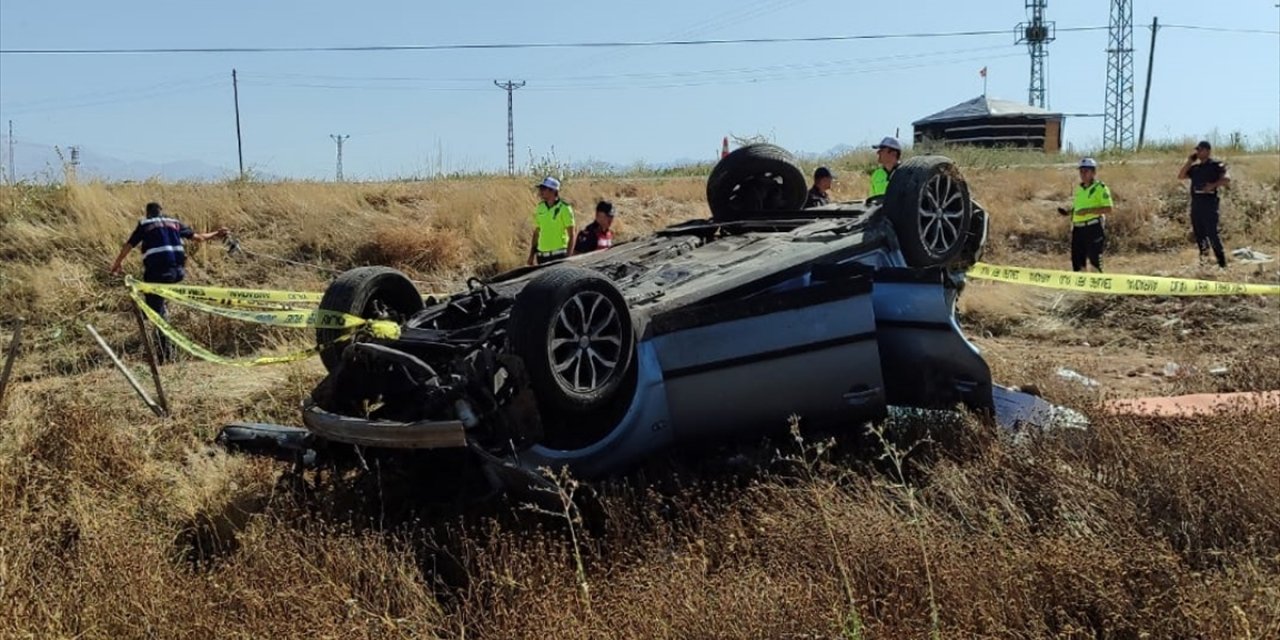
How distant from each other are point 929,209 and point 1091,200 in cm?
714

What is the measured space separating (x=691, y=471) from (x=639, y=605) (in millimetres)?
1311

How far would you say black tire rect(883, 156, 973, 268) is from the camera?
5281 millimetres

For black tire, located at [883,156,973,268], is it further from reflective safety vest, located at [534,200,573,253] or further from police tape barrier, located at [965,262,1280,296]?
reflective safety vest, located at [534,200,573,253]

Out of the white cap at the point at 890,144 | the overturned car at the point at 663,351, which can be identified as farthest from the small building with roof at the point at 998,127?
the overturned car at the point at 663,351

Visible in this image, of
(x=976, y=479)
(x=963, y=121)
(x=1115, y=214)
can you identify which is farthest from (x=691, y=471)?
(x=963, y=121)

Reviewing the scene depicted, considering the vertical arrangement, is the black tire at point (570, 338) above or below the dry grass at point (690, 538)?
above

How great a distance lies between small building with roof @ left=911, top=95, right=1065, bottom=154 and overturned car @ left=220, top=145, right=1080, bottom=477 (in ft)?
109

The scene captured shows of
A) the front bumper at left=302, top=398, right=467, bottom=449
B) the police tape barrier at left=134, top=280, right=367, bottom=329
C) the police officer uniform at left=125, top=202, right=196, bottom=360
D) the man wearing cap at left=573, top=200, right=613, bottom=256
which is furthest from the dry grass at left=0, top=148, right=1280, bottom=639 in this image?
the man wearing cap at left=573, top=200, right=613, bottom=256

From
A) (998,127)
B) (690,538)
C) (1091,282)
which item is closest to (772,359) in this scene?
(690,538)

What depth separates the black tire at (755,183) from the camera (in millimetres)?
6445

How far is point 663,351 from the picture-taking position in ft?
14.2

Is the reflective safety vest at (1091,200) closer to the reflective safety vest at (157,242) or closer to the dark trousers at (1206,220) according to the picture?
the dark trousers at (1206,220)

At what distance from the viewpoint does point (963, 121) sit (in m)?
38.2

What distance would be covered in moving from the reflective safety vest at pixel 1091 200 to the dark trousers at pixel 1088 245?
11 centimetres
